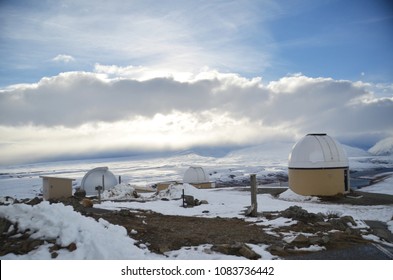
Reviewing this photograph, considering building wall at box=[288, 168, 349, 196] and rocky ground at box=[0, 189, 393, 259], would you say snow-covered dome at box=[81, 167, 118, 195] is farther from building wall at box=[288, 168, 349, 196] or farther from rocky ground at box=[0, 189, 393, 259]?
rocky ground at box=[0, 189, 393, 259]

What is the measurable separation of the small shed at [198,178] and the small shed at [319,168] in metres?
13.3

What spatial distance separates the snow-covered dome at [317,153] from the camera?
21922 millimetres

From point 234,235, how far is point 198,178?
1012 inches

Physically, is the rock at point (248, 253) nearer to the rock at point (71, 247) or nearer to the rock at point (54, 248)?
the rock at point (71, 247)

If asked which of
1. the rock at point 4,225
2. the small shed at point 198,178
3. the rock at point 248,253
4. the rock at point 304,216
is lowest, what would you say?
the small shed at point 198,178

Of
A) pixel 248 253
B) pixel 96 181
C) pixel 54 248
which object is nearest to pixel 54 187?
pixel 96 181

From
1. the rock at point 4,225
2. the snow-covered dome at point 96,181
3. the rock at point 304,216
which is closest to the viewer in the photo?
the rock at point 4,225

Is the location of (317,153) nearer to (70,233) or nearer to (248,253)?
(248,253)

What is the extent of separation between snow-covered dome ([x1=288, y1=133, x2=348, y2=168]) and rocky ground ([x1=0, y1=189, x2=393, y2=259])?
31.4ft

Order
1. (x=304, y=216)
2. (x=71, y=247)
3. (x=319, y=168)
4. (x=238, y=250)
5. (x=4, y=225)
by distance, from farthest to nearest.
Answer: (x=319, y=168)
(x=304, y=216)
(x=4, y=225)
(x=238, y=250)
(x=71, y=247)

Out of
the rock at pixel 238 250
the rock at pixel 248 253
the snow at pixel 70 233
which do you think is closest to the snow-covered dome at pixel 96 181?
the snow at pixel 70 233

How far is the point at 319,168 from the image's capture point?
71.4 ft
